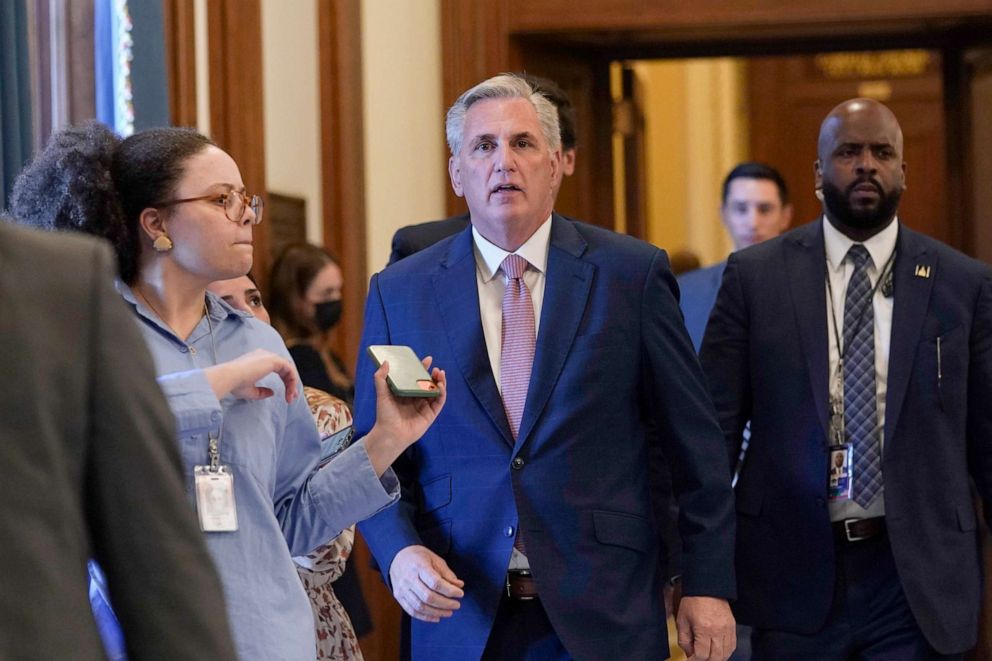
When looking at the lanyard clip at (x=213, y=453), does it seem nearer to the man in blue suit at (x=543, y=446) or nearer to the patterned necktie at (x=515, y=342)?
the man in blue suit at (x=543, y=446)

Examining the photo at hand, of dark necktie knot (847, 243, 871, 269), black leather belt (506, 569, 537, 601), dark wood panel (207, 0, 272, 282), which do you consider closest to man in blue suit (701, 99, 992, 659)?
dark necktie knot (847, 243, 871, 269)

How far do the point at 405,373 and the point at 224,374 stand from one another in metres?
0.44

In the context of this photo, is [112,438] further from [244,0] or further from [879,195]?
[244,0]

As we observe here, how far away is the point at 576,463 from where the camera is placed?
321 centimetres

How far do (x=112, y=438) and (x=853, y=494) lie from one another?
97.0 inches

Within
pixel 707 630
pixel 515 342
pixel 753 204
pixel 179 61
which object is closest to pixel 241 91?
pixel 179 61

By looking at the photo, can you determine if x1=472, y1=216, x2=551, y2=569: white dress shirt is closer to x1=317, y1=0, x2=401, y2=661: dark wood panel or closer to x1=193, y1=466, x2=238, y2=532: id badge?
x1=193, y1=466, x2=238, y2=532: id badge

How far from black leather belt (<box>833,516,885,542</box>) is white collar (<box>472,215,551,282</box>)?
0.96 metres

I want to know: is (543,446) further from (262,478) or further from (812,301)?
(812,301)

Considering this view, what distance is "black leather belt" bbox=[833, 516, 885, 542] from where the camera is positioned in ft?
12.2

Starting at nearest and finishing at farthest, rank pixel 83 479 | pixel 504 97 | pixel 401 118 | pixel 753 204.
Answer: pixel 83 479 < pixel 504 97 < pixel 753 204 < pixel 401 118

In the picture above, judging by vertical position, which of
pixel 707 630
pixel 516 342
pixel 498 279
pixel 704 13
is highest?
pixel 704 13

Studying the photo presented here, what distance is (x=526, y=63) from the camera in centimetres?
684

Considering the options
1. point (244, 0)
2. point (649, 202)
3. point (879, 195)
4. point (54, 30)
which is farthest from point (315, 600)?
point (649, 202)
